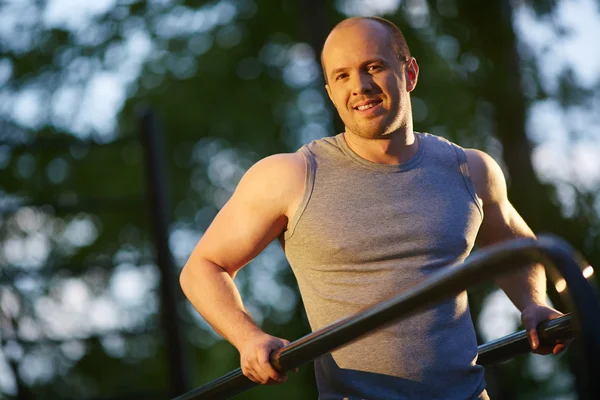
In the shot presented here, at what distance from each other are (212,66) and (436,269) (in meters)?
8.93

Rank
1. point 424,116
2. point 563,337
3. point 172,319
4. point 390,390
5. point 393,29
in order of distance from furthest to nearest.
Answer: point 424,116
point 172,319
point 393,29
point 390,390
point 563,337

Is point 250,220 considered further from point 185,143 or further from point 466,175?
point 185,143

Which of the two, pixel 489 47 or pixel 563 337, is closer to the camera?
pixel 563 337

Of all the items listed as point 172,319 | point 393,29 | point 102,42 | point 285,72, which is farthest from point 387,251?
point 285,72

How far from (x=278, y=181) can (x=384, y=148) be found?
240 millimetres

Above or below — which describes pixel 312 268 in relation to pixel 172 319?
above

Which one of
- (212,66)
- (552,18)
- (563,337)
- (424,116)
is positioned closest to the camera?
(563,337)

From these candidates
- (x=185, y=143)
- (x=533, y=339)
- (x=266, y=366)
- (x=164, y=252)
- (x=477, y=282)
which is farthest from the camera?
(x=185, y=143)

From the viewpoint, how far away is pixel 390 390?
1.90 meters

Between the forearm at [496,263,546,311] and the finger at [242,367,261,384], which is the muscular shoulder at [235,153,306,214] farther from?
the forearm at [496,263,546,311]

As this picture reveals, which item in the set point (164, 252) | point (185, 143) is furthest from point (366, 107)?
point (185, 143)

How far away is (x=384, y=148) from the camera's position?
79.7 inches

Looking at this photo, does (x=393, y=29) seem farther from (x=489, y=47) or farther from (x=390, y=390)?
(x=489, y=47)

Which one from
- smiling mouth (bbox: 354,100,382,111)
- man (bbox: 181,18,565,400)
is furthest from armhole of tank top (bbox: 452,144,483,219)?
smiling mouth (bbox: 354,100,382,111)
